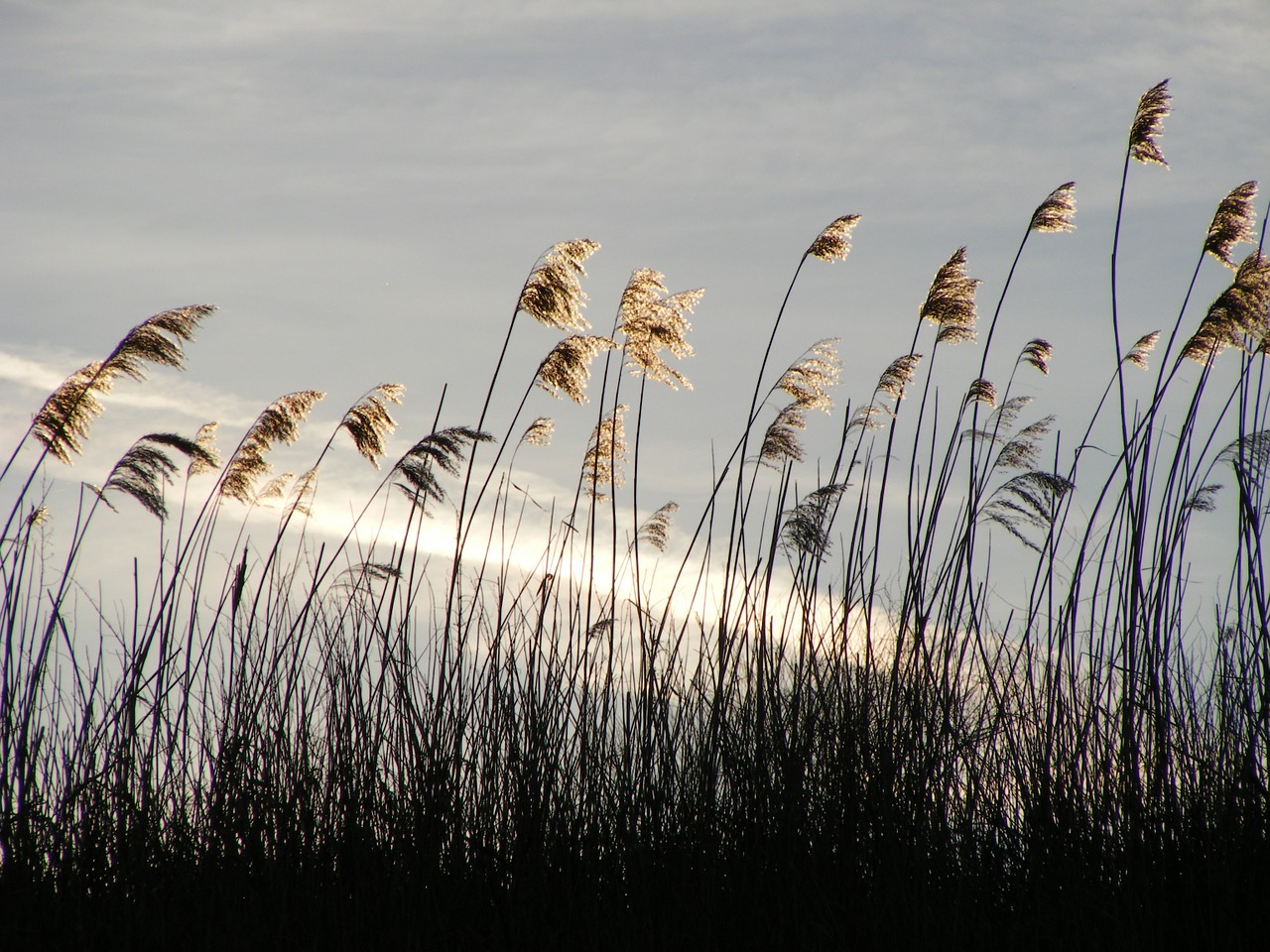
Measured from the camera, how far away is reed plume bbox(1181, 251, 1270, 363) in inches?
125

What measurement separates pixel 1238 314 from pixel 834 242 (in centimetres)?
139

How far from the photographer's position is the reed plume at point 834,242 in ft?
12.6

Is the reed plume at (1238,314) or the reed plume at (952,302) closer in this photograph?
the reed plume at (1238,314)

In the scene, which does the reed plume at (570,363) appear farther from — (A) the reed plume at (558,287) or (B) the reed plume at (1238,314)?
(B) the reed plume at (1238,314)

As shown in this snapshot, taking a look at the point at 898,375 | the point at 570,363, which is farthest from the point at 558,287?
the point at 898,375

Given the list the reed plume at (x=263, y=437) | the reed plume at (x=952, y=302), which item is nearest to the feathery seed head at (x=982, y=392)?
the reed plume at (x=952, y=302)

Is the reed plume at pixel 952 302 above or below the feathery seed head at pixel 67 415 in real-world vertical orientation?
above

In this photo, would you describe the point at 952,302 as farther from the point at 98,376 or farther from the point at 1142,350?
the point at 98,376

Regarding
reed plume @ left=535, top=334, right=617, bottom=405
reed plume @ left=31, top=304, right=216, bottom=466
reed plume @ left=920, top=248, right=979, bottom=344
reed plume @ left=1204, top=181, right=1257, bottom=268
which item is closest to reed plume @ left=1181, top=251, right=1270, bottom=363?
reed plume @ left=1204, top=181, right=1257, bottom=268

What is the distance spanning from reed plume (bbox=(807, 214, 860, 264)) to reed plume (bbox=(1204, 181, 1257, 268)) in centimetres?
120

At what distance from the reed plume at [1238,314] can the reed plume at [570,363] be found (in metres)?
2.02

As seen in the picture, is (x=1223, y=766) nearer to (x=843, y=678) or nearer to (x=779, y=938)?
(x=843, y=678)

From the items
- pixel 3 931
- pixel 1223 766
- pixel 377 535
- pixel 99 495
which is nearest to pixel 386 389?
pixel 377 535

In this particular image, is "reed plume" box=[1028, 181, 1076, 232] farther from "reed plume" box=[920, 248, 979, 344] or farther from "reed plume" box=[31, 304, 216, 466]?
"reed plume" box=[31, 304, 216, 466]
